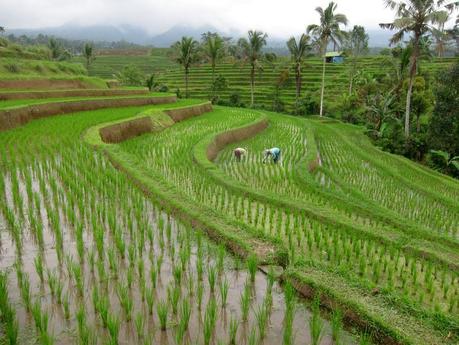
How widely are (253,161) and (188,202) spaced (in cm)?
473

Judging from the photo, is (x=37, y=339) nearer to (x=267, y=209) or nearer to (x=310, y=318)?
(x=310, y=318)

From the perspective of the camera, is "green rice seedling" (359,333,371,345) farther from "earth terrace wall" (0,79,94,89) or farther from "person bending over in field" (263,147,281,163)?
"earth terrace wall" (0,79,94,89)

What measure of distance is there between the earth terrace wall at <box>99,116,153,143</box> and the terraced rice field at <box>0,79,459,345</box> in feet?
6.17

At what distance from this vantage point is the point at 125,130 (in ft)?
38.9

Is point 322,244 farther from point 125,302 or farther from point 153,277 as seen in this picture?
point 125,302

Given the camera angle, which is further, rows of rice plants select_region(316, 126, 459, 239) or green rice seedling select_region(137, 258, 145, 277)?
rows of rice plants select_region(316, 126, 459, 239)

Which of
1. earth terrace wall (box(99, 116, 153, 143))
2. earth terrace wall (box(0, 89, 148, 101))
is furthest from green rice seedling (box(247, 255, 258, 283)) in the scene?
earth terrace wall (box(0, 89, 148, 101))

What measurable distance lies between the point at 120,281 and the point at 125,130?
28.8ft

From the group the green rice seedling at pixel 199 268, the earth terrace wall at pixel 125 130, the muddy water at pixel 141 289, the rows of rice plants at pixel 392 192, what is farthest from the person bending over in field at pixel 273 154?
the green rice seedling at pixel 199 268

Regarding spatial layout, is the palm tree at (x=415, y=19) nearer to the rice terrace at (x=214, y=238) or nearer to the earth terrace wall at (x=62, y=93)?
the rice terrace at (x=214, y=238)

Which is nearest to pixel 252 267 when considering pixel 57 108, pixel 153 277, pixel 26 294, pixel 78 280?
pixel 153 277

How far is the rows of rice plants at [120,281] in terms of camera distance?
2.95 metres

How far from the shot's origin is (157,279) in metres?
3.76

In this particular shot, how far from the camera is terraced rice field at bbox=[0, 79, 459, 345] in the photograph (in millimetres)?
3023
